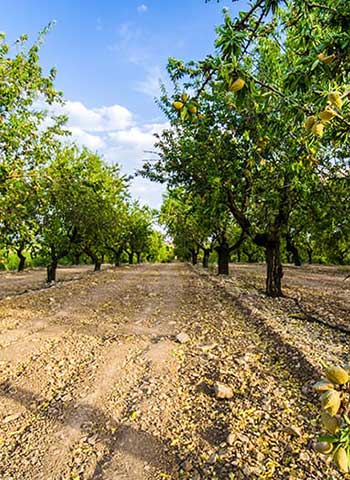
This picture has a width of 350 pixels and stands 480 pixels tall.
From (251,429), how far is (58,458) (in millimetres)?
2139

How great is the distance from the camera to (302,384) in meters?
4.85

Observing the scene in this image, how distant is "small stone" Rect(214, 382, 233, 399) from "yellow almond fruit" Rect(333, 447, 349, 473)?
367 cm

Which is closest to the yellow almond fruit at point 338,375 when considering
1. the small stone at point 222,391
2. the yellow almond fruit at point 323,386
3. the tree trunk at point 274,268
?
the yellow almond fruit at point 323,386

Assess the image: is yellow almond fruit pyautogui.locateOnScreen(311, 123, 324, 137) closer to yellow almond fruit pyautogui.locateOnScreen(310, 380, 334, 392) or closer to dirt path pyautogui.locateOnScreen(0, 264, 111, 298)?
yellow almond fruit pyautogui.locateOnScreen(310, 380, 334, 392)

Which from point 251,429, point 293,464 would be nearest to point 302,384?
point 251,429

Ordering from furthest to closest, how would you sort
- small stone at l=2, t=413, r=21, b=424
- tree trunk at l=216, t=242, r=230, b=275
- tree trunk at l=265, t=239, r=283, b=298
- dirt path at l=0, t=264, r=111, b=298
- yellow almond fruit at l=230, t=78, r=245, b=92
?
tree trunk at l=216, t=242, r=230, b=275 → dirt path at l=0, t=264, r=111, b=298 → tree trunk at l=265, t=239, r=283, b=298 → small stone at l=2, t=413, r=21, b=424 → yellow almond fruit at l=230, t=78, r=245, b=92

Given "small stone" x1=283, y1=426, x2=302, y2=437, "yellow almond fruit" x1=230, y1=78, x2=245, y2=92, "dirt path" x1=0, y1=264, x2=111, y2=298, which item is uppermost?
"yellow almond fruit" x1=230, y1=78, x2=245, y2=92

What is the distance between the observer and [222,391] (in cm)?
456

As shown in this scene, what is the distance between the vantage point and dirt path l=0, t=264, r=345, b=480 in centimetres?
331

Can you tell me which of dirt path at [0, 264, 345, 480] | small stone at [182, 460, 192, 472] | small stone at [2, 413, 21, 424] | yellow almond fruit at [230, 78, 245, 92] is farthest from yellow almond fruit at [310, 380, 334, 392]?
small stone at [2, 413, 21, 424]

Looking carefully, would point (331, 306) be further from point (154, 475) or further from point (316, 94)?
point (316, 94)

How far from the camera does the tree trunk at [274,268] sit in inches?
521

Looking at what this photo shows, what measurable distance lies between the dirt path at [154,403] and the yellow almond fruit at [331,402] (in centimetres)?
257

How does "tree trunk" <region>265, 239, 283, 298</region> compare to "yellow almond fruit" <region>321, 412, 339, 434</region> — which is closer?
"yellow almond fruit" <region>321, 412, 339, 434</region>
